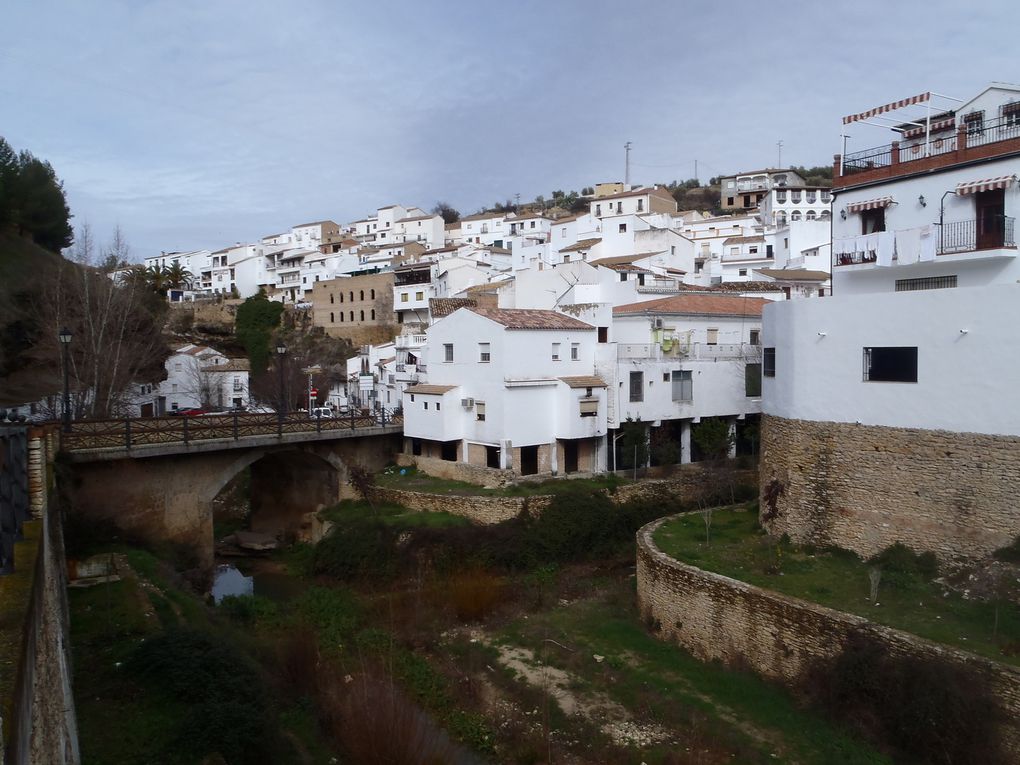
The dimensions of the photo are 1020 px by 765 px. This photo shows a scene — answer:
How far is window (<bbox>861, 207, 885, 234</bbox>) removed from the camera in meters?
18.7

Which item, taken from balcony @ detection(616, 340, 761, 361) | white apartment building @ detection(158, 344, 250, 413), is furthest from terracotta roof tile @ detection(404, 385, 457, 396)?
white apartment building @ detection(158, 344, 250, 413)

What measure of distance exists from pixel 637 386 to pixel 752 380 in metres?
6.39

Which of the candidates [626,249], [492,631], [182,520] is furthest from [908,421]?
[626,249]

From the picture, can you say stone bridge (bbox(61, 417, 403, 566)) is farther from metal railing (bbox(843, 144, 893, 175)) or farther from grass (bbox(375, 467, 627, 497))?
metal railing (bbox(843, 144, 893, 175))

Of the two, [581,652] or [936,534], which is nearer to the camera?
[936,534]

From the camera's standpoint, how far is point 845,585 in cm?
1434

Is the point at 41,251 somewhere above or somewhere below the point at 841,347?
above

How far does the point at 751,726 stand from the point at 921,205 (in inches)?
515

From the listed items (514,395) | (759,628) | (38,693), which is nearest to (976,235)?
(759,628)

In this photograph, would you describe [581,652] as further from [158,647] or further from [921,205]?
[921,205]

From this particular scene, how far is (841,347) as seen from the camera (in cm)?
1593

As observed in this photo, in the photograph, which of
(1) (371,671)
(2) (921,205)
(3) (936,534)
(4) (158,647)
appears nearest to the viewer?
(4) (158,647)

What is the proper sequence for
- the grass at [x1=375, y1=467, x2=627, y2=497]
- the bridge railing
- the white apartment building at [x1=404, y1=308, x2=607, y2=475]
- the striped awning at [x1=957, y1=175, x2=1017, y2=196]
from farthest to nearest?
the white apartment building at [x1=404, y1=308, x2=607, y2=475] → the grass at [x1=375, y1=467, x2=627, y2=497] → the bridge railing → the striped awning at [x1=957, y1=175, x2=1017, y2=196]

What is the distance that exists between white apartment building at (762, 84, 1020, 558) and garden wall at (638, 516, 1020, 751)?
10.9ft
